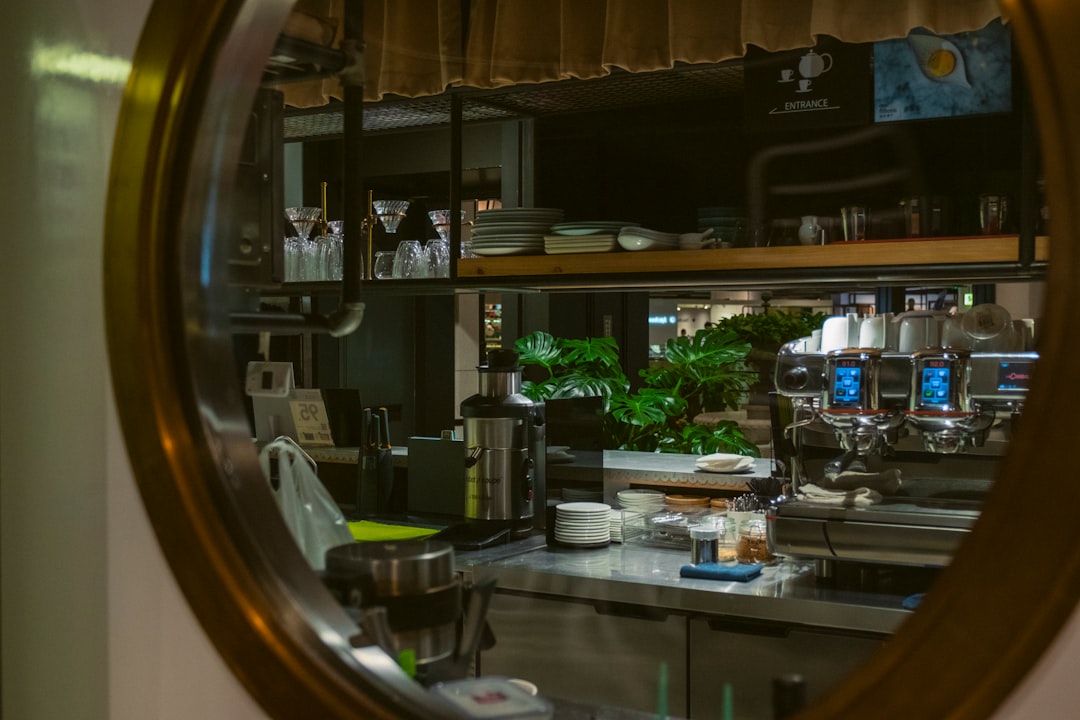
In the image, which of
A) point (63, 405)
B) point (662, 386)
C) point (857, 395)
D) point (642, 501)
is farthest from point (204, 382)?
point (662, 386)

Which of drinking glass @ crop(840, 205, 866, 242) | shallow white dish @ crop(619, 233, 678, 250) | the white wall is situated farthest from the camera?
shallow white dish @ crop(619, 233, 678, 250)

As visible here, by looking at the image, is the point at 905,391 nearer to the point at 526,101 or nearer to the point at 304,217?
the point at 526,101

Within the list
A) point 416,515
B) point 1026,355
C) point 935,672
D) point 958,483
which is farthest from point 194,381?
point 416,515

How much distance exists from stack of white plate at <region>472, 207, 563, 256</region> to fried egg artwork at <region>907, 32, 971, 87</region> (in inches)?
42.3

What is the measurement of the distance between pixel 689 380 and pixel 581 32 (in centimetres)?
161

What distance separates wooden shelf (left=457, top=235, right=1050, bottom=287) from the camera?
99.6 inches

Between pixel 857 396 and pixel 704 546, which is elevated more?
pixel 857 396

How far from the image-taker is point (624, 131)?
186 inches

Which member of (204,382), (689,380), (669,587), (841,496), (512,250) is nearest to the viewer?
(204,382)

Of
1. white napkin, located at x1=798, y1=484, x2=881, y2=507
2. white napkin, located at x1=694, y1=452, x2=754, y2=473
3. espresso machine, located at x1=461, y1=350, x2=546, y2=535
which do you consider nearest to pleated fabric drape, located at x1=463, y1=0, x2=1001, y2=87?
espresso machine, located at x1=461, y1=350, x2=546, y2=535

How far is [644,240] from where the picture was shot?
2992 millimetres

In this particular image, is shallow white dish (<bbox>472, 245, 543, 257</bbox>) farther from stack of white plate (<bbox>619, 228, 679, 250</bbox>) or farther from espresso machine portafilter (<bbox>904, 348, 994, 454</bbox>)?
espresso machine portafilter (<bbox>904, 348, 994, 454</bbox>)

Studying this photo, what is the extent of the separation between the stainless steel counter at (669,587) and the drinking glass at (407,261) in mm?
922

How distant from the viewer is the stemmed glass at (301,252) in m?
3.55
